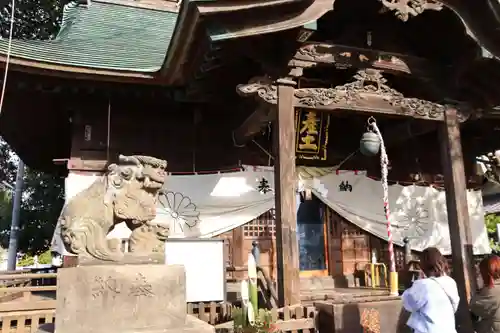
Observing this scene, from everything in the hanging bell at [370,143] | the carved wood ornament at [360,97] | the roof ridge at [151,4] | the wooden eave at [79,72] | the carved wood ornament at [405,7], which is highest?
the roof ridge at [151,4]

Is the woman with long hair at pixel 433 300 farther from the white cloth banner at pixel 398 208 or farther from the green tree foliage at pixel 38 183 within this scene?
the green tree foliage at pixel 38 183

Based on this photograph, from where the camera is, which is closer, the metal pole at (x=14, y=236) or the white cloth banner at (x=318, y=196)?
the white cloth banner at (x=318, y=196)

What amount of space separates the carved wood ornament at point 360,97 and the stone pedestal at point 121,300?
10.2 ft

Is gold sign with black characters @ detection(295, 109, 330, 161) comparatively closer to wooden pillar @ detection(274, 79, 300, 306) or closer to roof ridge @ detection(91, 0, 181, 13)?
wooden pillar @ detection(274, 79, 300, 306)

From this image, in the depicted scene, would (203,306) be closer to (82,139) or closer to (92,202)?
(92,202)

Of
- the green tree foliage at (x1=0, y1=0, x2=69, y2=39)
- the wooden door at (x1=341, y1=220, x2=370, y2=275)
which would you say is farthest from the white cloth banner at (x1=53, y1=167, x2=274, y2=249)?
the green tree foliage at (x1=0, y1=0, x2=69, y2=39)

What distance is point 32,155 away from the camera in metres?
11.8

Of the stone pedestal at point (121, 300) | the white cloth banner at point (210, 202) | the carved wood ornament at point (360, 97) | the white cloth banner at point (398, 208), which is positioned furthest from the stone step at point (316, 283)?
the stone pedestal at point (121, 300)

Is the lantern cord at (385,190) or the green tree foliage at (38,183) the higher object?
the green tree foliage at (38,183)

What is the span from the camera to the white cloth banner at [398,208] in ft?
28.9

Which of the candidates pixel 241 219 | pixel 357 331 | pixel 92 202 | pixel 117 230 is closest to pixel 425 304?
pixel 357 331

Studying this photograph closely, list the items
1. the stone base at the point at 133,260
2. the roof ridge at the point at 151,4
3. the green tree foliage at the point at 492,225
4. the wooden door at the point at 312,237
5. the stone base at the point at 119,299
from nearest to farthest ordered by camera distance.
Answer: the stone base at the point at 119,299, the stone base at the point at 133,260, the wooden door at the point at 312,237, the roof ridge at the point at 151,4, the green tree foliage at the point at 492,225

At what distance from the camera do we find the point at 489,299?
12.5 feet

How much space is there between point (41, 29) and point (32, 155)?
1029cm
